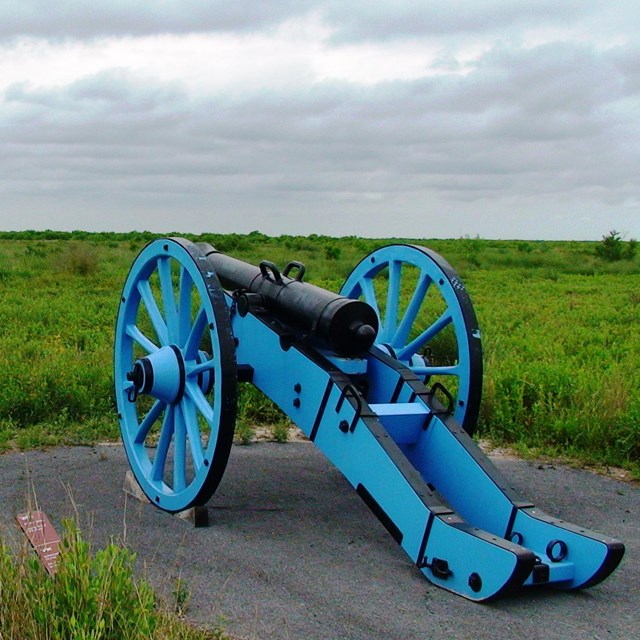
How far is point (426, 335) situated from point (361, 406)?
1135 mm

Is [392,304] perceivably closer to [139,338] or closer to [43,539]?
[139,338]

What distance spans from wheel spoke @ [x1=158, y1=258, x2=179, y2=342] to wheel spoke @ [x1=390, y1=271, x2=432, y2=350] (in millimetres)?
1310

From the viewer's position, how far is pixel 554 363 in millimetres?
8500

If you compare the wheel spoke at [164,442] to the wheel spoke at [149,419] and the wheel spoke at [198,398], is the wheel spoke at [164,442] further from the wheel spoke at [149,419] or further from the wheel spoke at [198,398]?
the wheel spoke at [198,398]

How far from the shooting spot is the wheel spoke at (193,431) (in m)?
4.47

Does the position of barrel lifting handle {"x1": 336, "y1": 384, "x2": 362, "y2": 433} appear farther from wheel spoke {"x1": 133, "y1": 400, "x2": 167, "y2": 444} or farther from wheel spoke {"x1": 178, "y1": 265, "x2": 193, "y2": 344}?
wheel spoke {"x1": 133, "y1": 400, "x2": 167, "y2": 444}

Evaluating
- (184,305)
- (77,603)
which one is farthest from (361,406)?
(77,603)

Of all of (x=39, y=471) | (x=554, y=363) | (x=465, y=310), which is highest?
(x=465, y=310)

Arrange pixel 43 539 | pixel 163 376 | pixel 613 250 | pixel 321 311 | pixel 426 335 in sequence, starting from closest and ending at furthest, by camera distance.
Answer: pixel 43 539 < pixel 321 311 < pixel 163 376 < pixel 426 335 < pixel 613 250

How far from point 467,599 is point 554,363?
5.21 m

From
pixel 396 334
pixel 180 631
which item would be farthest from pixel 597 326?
pixel 180 631

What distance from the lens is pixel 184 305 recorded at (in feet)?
15.8

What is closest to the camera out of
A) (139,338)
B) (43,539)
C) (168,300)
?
(43,539)

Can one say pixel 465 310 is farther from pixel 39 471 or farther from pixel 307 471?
pixel 39 471
